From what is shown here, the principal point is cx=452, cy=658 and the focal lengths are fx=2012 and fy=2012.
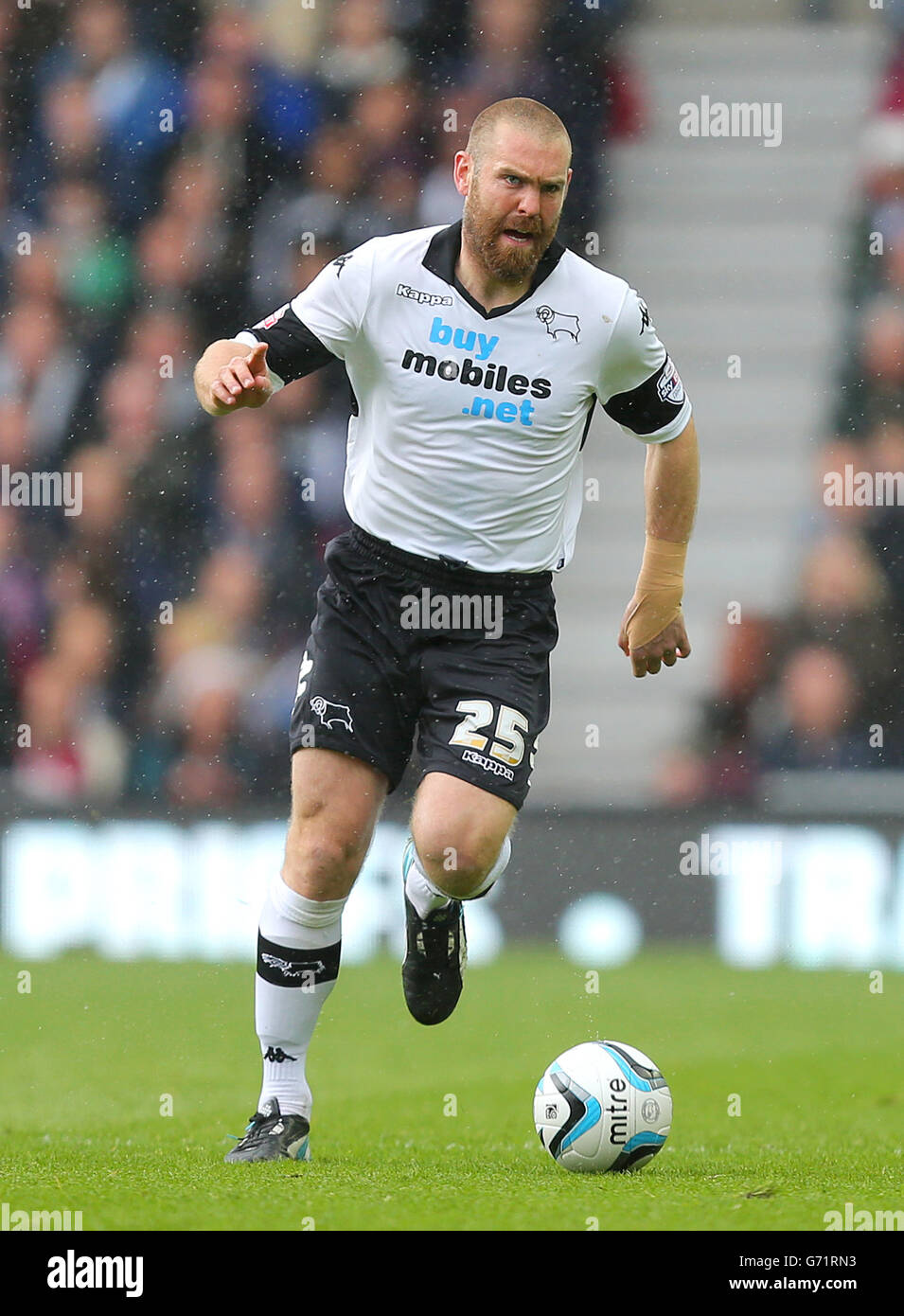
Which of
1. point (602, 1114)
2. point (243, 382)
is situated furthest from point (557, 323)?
point (602, 1114)

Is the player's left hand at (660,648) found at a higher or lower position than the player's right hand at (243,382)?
lower

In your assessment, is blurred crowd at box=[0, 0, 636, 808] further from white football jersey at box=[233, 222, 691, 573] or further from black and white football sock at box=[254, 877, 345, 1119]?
white football jersey at box=[233, 222, 691, 573]

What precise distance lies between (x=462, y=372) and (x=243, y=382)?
2.35 feet

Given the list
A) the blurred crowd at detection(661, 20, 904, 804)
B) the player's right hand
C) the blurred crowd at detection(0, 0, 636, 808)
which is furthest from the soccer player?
the blurred crowd at detection(0, 0, 636, 808)

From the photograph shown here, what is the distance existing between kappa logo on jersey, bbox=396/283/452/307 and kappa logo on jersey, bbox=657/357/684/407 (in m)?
0.62

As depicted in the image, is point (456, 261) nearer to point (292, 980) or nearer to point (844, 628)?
point (292, 980)

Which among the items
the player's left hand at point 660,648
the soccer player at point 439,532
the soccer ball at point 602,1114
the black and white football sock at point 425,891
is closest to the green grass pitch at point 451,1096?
the soccer ball at point 602,1114

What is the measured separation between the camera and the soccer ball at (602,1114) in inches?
195

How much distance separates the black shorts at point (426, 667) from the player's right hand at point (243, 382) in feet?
2.31

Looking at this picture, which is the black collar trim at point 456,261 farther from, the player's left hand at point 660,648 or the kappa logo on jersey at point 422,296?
the player's left hand at point 660,648

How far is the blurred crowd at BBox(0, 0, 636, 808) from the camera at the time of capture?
10.9 m

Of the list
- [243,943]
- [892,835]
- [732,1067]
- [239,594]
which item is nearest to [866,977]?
[892,835]

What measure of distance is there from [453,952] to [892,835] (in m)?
4.63

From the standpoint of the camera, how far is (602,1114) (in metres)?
4.95
